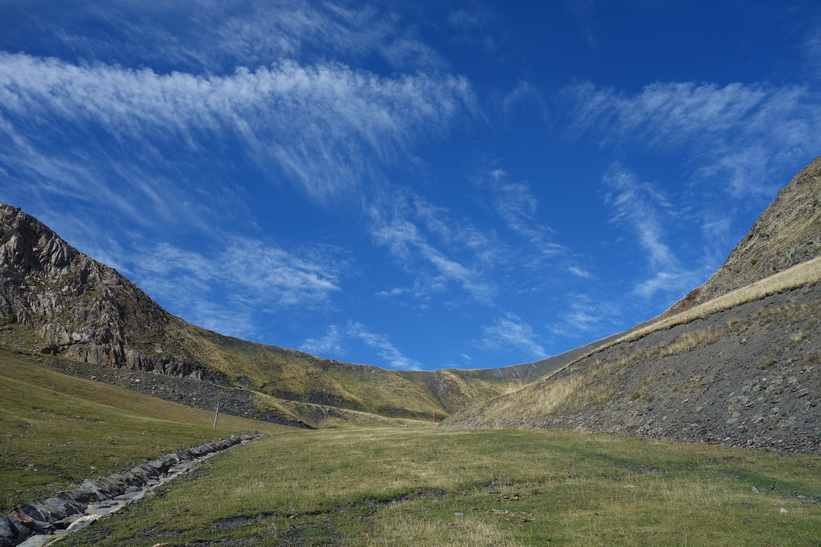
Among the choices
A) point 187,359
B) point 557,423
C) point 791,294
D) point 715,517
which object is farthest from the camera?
point 187,359

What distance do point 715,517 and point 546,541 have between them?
6518 millimetres

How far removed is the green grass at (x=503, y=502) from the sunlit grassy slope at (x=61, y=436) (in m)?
5.32

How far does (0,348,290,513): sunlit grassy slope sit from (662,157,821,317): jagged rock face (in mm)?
89550

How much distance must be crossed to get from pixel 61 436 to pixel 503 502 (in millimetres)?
38301

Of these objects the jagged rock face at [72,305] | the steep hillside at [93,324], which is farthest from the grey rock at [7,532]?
the jagged rock face at [72,305]

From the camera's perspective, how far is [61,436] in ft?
126

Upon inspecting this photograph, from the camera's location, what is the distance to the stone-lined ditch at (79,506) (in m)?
15.6

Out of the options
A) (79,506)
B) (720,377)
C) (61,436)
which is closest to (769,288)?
(720,377)

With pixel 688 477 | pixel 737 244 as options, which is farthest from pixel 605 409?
pixel 737 244

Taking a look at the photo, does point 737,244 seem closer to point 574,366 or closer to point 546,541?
point 574,366

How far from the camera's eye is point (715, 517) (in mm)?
15766

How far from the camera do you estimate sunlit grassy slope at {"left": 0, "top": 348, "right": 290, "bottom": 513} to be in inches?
941

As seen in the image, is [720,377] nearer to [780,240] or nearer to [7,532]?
[7,532]

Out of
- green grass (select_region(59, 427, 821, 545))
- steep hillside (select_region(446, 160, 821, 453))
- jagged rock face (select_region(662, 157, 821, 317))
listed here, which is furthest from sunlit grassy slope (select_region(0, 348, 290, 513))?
jagged rock face (select_region(662, 157, 821, 317))
